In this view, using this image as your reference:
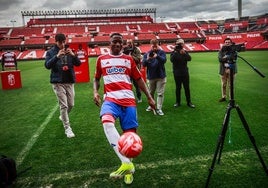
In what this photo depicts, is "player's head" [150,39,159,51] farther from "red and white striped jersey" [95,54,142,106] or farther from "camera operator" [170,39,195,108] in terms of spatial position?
"red and white striped jersey" [95,54,142,106]

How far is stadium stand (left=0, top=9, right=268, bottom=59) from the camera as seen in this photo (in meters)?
48.6

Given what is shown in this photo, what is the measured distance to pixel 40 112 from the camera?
28.6ft

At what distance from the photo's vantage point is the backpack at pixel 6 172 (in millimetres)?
3684

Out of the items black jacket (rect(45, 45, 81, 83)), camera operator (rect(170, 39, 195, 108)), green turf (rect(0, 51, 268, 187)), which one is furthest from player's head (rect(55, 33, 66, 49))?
camera operator (rect(170, 39, 195, 108))

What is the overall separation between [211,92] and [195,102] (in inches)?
83.1

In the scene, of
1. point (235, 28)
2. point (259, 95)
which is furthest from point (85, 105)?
point (235, 28)

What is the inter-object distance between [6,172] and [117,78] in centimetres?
215

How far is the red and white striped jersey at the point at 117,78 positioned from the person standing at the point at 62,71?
1.84 m

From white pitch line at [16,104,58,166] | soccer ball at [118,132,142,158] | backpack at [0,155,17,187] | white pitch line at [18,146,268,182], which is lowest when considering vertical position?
white pitch line at [18,146,268,182]

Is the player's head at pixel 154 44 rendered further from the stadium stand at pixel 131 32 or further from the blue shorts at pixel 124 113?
the stadium stand at pixel 131 32

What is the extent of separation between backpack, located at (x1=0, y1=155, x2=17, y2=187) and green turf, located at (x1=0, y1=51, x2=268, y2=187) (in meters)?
0.13

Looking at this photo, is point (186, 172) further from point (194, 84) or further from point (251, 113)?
point (194, 84)

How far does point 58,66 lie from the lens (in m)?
5.79

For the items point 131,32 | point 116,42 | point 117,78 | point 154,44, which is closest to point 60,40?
point 116,42
